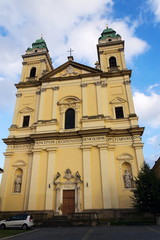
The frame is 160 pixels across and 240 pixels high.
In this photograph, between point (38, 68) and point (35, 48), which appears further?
point (35, 48)

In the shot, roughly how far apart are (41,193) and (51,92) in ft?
41.8

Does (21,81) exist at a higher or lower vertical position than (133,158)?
higher

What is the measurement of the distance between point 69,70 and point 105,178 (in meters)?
15.6

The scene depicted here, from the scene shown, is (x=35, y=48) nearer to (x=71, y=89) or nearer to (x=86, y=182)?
(x=71, y=89)

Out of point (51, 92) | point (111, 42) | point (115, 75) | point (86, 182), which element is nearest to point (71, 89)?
point (51, 92)

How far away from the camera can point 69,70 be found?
91.2 feet

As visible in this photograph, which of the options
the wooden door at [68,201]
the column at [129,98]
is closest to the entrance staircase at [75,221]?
the wooden door at [68,201]

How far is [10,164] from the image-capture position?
22.7 metres

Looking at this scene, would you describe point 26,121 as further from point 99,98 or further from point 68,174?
point 99,98

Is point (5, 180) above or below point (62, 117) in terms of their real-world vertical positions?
below

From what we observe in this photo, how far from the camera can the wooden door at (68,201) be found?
19344mm

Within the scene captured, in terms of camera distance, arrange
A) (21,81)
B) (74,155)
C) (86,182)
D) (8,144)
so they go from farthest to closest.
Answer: (21,81)
(8,144)
(74,155)
(86,182)

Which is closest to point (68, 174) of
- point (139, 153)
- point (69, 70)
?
point (139, 153)

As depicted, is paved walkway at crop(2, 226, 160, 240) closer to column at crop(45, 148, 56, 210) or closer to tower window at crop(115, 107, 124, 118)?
column at crop(45, 148, 56, 210)
